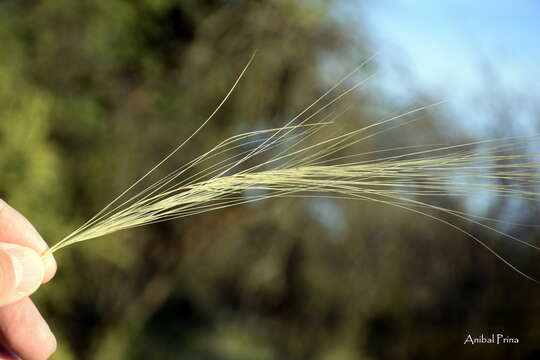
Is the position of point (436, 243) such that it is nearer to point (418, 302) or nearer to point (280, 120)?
point (418, 302)

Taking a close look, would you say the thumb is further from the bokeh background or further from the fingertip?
the bokeh background

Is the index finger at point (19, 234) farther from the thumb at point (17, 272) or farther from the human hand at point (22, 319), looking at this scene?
the thumb at point (17, 272)

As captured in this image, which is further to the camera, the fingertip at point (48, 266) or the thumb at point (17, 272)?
the fingertip at point (48, 266)

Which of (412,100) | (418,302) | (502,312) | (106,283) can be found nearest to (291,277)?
(418,302)

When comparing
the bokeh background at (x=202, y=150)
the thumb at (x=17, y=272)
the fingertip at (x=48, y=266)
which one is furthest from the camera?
the bokeh background at (x=202, y=150)

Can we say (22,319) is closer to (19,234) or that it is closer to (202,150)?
(19,234)

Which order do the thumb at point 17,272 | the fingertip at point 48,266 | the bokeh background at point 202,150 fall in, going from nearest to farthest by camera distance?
the thumb at point 17,272 < the fingertip at point 48,266 < the bokeh background at point 202,150

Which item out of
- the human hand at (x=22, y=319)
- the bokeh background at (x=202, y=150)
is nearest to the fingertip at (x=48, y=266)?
the human hand at (x=22, y=319)

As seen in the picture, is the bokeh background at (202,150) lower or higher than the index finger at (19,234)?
higher

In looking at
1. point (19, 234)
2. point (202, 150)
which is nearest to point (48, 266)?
point (19, 234)
